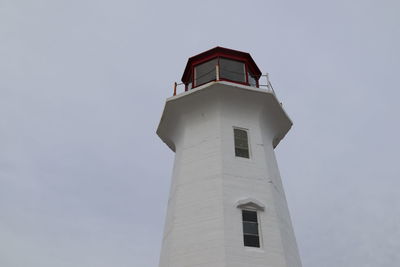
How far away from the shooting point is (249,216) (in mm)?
11992

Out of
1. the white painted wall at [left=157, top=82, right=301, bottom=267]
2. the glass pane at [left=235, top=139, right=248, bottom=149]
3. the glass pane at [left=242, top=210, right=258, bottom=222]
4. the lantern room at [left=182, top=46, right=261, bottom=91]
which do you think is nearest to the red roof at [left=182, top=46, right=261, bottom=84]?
the lantern room at [left=182, top=46, right=261, bottom=91]

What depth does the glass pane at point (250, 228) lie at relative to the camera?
11570 mm

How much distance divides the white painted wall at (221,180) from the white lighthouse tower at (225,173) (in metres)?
0.03

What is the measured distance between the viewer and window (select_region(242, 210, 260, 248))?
446 inches

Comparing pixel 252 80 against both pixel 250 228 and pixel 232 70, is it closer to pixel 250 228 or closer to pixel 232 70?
pixel 232 70

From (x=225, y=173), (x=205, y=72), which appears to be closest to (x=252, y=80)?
(x=205, y=72)

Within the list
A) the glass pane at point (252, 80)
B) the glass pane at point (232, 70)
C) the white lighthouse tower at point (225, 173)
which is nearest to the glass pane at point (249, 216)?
the white lighthouse tower at point (225, 173)

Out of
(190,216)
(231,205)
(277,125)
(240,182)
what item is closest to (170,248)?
(190,216)

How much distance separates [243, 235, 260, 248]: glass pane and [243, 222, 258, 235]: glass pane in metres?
0.14

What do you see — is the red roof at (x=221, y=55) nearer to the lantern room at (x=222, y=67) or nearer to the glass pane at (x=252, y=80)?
the lantern room at (x=222, y=67)

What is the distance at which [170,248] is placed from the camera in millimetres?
11844

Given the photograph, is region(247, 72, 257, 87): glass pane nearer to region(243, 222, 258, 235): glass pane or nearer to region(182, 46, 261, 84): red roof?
region(182, 46, 261, 84): red roof

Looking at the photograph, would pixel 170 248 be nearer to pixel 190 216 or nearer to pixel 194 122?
pixel 190 216

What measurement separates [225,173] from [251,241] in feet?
8.13
